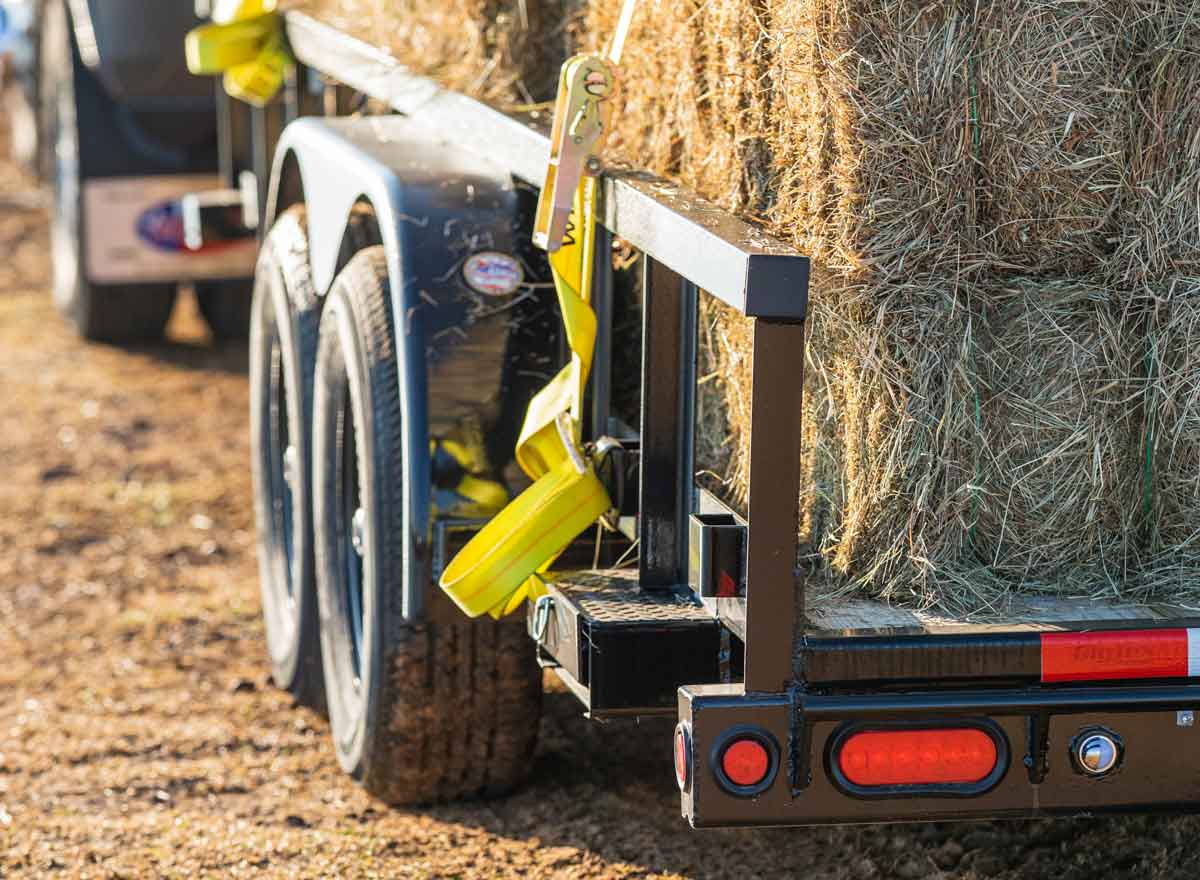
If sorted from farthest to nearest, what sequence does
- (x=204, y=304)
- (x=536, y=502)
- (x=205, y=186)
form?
1. (x=204, y=304)
2. (x=205, y=186)
3. (x=536, y=502)

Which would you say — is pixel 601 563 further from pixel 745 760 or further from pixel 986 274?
pixel 986 274

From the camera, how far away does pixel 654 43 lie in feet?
10.4

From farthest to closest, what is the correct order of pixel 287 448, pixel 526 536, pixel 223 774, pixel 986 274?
pixel 287 448
pixel 223 774
pixel 526 536
pixel 986 274

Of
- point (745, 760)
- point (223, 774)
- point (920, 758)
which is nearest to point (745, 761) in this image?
point (745, 760)

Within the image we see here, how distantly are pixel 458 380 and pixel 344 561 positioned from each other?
0.81m

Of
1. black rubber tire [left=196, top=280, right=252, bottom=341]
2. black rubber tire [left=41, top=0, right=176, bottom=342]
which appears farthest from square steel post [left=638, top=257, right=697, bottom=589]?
black rubber tire [left=196, top=280, right=252, bottom=341]

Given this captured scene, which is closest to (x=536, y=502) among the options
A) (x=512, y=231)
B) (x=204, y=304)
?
(x=512, y=231)

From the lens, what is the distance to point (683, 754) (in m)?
2.60

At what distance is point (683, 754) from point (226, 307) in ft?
21.3

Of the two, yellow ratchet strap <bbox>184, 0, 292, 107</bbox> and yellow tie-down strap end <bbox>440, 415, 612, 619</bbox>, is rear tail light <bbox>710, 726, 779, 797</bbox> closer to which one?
yellow tie-down strap end <bbox>440, 415, 612, 619</bbox>

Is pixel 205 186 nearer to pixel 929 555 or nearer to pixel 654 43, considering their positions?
pixel 654 43

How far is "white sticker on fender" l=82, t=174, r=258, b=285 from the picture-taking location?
309 inches

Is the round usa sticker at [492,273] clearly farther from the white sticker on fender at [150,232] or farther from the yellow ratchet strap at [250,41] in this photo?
the white sticker on fender at [150,232]

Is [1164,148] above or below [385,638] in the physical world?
above
